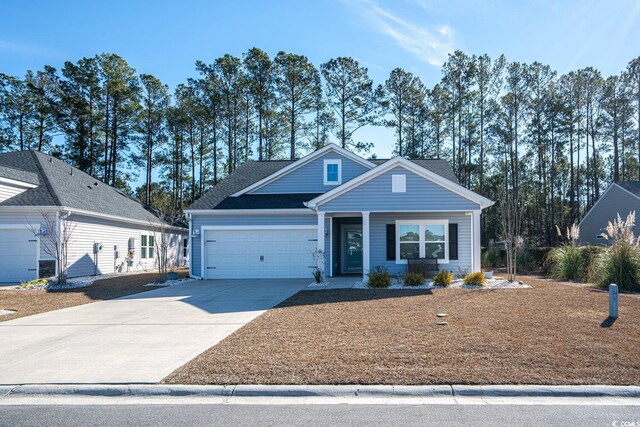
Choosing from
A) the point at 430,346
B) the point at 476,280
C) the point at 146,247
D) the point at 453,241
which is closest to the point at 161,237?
the point at 146,247

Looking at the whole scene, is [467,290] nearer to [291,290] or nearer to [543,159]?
[291,290]

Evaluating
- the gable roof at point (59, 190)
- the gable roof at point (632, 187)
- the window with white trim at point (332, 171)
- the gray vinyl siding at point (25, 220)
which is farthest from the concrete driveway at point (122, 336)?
the gable roof at point (632, 187)

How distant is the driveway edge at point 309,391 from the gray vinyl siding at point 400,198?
10698 millimetres

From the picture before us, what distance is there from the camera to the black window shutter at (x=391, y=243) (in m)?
17.8

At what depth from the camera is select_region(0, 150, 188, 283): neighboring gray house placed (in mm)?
17469

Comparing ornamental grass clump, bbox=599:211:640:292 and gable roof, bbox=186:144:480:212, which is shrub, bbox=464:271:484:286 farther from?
gable roof, bbox=186:144:480:212

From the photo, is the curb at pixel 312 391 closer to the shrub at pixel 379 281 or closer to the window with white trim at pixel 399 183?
the shrub at pixel 379 281

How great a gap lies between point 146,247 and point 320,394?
75.7 feet

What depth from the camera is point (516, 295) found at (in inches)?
486

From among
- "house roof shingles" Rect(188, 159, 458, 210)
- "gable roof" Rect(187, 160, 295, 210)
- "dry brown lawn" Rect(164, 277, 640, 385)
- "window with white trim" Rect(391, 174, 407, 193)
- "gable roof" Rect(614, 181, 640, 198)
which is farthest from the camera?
"gable roof" Rect(614, 181, 640, 198)

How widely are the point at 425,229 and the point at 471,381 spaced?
12599mm

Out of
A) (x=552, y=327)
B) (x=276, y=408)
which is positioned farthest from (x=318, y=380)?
(x=552, y=327)

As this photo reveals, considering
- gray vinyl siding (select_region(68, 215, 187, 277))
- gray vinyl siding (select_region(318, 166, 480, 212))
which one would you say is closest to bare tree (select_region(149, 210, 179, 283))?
gray vinyl siding (select_region(68, 215, 187, 277))

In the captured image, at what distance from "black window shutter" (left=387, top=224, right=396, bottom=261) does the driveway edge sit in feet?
41.6
